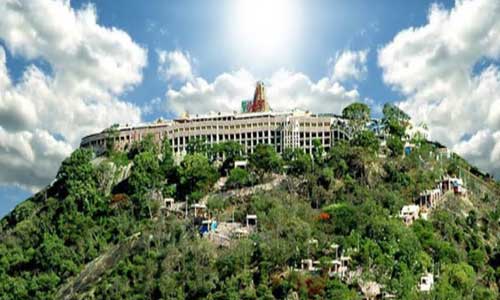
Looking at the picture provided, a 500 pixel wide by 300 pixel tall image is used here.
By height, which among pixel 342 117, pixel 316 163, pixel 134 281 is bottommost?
pixel 134 281

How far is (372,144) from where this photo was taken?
82.2 meters

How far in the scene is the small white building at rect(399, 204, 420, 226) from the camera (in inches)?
2810

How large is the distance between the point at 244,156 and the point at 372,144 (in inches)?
553

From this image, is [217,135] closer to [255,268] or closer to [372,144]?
[372,144]

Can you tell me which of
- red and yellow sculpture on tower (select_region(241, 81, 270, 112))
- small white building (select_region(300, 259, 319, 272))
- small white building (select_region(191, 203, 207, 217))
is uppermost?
red and yellow sculpture on tower (select_region(241, 81, 270, 112))

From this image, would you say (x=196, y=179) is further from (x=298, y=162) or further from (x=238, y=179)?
(x=298, y=162)

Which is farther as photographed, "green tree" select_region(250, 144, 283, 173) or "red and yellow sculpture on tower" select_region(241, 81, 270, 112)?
"red and yellow sculpture on tower" select_region(241, 81, 270, 112)

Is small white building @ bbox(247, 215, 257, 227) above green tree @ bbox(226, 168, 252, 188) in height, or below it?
below

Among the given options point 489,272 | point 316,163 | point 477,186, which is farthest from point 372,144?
point 489,272

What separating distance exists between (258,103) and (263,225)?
102 ft

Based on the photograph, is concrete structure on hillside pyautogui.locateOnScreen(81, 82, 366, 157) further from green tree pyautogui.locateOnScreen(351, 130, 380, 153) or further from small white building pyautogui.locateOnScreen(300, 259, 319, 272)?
small white building pyautogui.locateOnScreen(300, 259, 319, 272)

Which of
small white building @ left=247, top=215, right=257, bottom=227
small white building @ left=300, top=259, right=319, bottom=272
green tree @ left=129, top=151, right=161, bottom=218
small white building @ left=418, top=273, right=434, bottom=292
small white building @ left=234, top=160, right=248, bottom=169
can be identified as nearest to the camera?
small white building @ left=418, top=273, right=434, bottom=292

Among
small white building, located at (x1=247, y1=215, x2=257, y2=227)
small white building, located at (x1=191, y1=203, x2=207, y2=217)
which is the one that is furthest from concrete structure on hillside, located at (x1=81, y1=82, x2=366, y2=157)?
small white building, located at (x1=247, y1=215, x2=257, y2=227)

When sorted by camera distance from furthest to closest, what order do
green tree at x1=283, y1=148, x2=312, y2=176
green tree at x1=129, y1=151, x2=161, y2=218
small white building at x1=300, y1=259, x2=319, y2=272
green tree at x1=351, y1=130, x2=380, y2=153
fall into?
green tree at x1=351, y1=130, x2=380, y2=153
green tree at x1=283, y1=148, x2=312, y2=176
green tree at x1=129, y1=151, x2=161, y2=218
small white building at x1=300, y1=259, x2=319, y2=272
